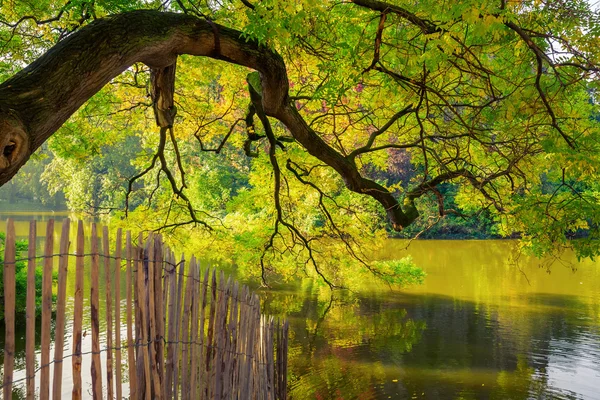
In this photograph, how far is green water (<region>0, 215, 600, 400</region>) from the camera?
8.71 meters

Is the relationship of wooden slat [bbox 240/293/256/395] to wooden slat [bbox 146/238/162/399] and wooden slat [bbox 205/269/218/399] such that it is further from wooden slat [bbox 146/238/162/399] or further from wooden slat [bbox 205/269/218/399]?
wooden slat [bbox 146/238/162/399]

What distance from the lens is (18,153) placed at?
2.45m

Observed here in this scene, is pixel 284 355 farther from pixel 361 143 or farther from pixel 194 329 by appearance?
pixel 361 143

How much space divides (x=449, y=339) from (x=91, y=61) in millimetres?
9752

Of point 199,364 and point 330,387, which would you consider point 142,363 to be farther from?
point 330,387

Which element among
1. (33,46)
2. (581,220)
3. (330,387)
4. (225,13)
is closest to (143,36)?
(225,13)

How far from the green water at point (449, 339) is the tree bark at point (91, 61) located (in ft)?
14.6

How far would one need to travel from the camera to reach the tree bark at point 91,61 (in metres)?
2.46

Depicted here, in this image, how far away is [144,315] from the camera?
278 centimetres

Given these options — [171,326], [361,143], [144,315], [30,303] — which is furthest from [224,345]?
[361,143]

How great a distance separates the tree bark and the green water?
444 cm

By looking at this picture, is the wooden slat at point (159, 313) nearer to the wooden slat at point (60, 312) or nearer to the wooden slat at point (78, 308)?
the wooden slat at point (78, 308)

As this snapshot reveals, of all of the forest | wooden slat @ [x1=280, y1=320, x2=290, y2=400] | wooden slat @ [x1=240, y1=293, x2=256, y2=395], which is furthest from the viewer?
wooden slat @ [x1=280, y1=320, x2=290, y2=400]

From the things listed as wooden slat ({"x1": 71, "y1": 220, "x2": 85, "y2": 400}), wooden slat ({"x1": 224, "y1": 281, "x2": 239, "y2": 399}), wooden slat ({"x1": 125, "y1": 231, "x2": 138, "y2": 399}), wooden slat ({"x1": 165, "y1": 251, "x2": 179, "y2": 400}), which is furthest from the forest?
wooden slat ({"x1": 224, "y1": 281, "x2": 239, "y2": 399})
